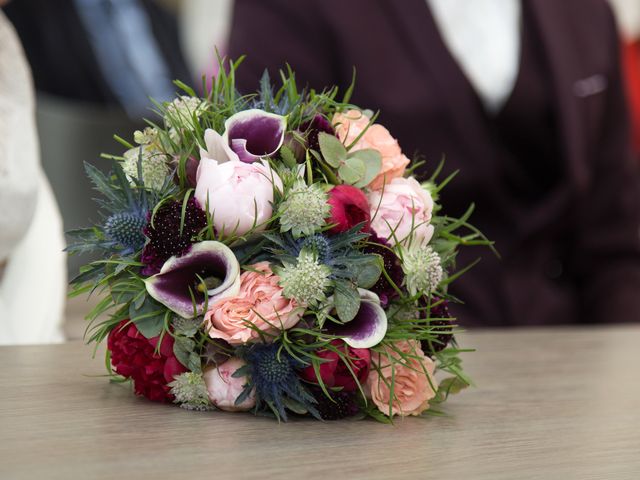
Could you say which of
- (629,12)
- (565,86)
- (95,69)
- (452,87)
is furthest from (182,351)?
(629,12)

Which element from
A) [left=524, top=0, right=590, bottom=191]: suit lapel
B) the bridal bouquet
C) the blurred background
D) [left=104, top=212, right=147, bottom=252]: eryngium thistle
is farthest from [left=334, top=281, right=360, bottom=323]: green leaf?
the blurred background

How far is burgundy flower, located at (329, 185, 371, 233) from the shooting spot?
0.51 meters

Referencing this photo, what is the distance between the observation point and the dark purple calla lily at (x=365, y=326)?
1.67 ft

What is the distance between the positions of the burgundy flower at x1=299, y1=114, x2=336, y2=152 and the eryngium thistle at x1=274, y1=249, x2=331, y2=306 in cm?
7

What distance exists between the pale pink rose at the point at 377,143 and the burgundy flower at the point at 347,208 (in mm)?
34

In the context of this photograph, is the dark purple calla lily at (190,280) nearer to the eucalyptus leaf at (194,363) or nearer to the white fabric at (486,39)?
the eucalyptus leaf at (194,363)

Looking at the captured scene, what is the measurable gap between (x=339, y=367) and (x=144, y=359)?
0.37ft

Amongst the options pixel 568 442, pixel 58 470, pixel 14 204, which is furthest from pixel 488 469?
pixel 14 204

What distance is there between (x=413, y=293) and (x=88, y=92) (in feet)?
7.90

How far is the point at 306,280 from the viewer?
0.50 m

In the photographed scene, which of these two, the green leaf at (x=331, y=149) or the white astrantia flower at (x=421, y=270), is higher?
the green leaf at (x=331, y=149)

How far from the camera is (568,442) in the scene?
541mm

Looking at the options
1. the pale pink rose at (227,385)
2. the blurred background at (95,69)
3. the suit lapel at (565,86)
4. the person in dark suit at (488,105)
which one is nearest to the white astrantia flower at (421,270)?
the pale pink rose at (227,385)

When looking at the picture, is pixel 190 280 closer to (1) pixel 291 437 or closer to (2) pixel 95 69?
(1) pixel 291 437
